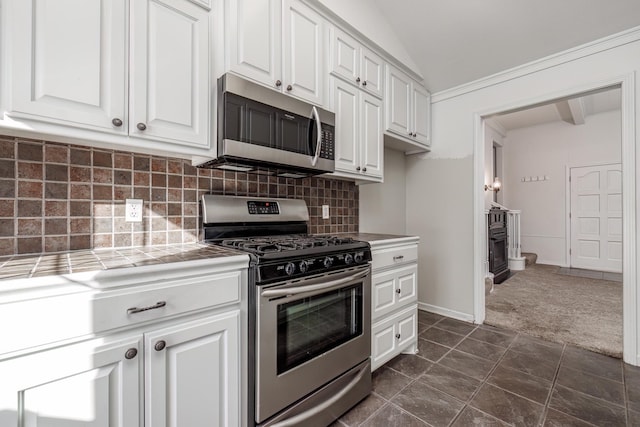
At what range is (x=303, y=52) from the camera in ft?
6.00

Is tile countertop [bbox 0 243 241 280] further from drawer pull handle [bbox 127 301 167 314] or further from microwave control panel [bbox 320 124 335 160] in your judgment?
microwave control panel [bbox 320 124 335 160]

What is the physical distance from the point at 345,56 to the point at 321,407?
2273mm

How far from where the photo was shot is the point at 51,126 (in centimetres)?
104

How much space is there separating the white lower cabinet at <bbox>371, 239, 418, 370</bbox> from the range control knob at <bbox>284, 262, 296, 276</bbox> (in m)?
0.73

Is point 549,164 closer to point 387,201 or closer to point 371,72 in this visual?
point 387,201

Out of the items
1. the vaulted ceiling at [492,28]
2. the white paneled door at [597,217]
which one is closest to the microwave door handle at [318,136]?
the vaulted ceiling at [492,28]

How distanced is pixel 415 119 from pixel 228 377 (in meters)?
2.77

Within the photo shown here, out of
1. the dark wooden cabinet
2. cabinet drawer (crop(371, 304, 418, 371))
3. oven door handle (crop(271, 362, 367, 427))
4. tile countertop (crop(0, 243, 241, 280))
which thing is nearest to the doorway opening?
the dark wooden cabinet

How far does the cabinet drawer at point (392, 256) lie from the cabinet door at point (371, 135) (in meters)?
0.65

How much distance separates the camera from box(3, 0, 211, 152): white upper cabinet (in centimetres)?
98

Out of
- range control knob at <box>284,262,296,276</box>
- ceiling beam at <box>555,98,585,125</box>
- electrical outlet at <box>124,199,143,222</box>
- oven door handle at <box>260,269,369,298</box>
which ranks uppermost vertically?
ceiling beam at <box>555,98,585,125</box>

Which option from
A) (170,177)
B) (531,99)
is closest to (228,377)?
(170,177)

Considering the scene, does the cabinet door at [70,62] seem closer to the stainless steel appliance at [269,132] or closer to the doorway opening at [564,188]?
the stainless steel appliance at [269,132]

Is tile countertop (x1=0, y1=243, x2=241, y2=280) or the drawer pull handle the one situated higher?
tile countertop (x1=0, y1=243, x2=241, y2=280)
